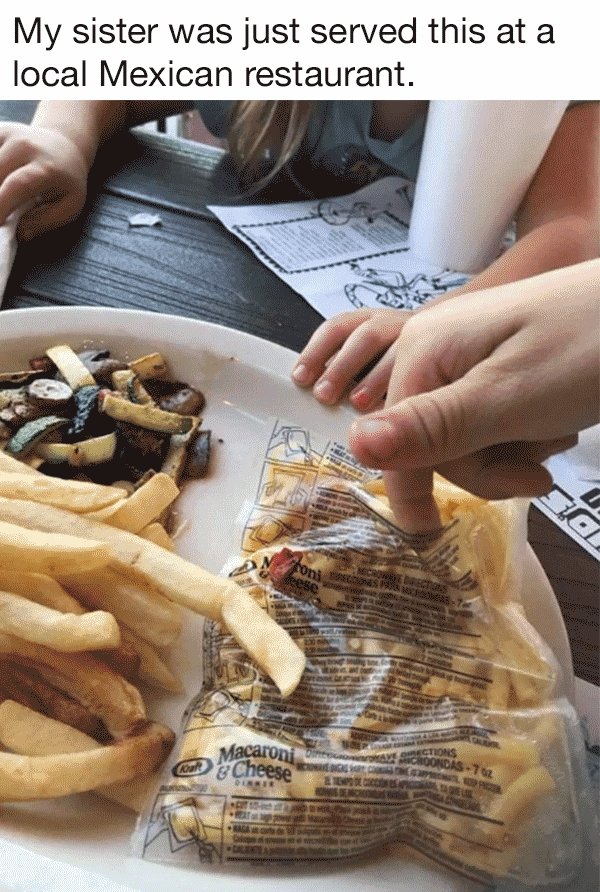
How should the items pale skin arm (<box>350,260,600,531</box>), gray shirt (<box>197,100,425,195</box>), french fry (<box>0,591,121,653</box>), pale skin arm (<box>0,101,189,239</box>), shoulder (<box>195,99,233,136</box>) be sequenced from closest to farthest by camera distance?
pale skin arm (<box>350,260,600,531</box>)
french fry (<box>0,591,121,653</box>)
pale skin arm (<box>0,101,189,239</box>)
gray shirt (<box>197,100,425,195</box>)
shoulder (<box>195,99,233,136</box>)

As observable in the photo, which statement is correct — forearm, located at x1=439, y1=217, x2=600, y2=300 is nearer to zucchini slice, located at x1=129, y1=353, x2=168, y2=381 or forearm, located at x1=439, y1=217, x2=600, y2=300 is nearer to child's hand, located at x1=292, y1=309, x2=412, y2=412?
child's hand, located at x1=292, y1=309, x2=412, y2=412

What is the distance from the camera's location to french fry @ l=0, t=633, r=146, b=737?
0.66m

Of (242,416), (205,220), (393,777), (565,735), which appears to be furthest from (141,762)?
(205,220)

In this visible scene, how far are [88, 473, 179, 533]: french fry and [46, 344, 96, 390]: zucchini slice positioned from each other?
0.23m

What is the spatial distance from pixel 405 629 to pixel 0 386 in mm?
561

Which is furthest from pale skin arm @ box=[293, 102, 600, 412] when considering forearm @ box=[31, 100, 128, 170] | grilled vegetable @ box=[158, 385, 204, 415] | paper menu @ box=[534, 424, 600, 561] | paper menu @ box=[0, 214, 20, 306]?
forearm @ box=[31, 100, 128, 170]

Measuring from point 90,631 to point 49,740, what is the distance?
3.7 inches

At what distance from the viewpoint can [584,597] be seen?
868mm

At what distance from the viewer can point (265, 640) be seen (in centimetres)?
68

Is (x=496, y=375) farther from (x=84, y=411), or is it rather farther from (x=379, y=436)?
(x=84, y=411)

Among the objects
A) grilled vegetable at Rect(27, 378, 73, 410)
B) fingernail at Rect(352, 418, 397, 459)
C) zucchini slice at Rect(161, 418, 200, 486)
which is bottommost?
zucchini slice at Rect(161, 418, 200, 486)

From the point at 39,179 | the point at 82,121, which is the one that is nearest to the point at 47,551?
the point at 39,179

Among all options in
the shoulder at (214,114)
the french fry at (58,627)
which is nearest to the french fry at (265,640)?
the french fry at (58,627)

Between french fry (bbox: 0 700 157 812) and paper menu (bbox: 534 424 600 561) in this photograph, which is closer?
french fry (bbox: 0 700 157 812)
